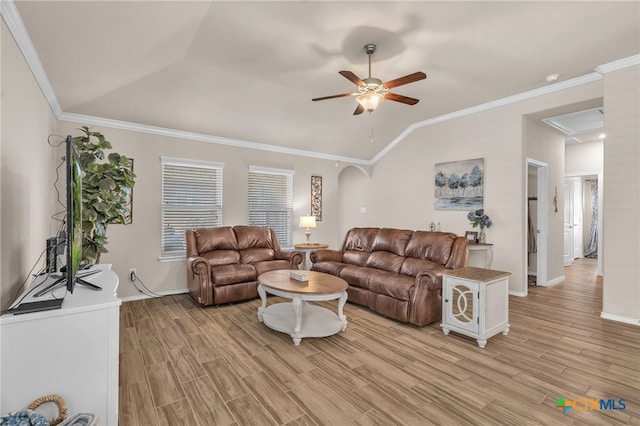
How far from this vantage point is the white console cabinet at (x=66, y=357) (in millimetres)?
1443

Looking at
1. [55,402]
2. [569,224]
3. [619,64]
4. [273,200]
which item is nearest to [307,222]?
[273,200]

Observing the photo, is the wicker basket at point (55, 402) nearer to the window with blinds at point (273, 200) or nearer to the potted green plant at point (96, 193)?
the potted green plant at point (96, 193)

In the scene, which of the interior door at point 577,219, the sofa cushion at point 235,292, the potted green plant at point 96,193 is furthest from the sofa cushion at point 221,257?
the interior door at point 577,219

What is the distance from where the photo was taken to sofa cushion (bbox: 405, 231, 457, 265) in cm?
373

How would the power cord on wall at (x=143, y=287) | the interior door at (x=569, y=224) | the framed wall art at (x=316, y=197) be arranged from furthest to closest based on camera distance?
the interior door at (x=569, y=224) < the framed wall art at (x=316, y=197) < the power cord on wall at (x=143, y=287)

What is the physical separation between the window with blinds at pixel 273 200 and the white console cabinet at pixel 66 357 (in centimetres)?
400

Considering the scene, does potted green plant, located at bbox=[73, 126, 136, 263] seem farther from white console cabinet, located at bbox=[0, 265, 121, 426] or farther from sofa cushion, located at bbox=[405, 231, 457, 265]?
sofa cushion, located at bbox=[405, 231, 457, 265]

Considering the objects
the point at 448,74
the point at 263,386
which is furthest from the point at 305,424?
the point at 448,74

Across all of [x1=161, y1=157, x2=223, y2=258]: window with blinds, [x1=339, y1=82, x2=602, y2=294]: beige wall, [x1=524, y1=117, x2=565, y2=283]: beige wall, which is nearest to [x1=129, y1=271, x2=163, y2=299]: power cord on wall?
[x1=161, y1=157, x2=223, y2=258]: window with blinds

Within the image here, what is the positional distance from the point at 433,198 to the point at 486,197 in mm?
943

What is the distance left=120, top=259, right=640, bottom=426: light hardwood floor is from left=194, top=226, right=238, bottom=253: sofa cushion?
1205mm

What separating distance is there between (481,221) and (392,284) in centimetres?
236

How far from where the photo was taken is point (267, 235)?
521 centimetres

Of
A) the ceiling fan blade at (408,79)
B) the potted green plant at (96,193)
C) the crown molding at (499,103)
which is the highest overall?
the crown molding at (499,103)
